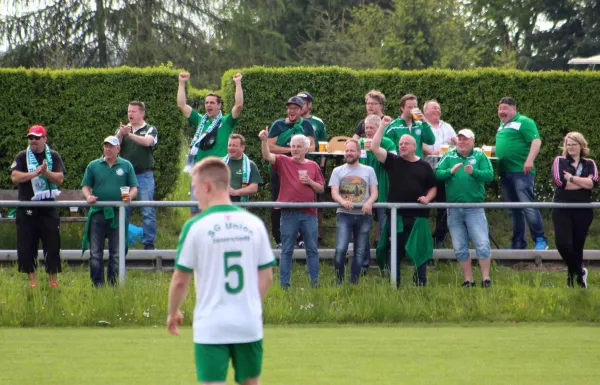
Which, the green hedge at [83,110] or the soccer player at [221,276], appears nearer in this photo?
the soccer player at [221,276]

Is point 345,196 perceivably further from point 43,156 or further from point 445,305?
point 43,156

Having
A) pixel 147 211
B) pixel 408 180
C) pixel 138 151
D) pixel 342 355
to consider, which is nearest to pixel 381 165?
pixel 408 180

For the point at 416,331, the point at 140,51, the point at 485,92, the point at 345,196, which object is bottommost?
the point at 416,331

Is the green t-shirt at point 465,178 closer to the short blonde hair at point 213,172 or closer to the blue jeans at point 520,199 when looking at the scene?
the blue jeans at point 520,199

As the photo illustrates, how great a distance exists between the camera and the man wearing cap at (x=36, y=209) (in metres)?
14.3

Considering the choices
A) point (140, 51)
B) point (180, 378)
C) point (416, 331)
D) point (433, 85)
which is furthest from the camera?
point (140, 51)

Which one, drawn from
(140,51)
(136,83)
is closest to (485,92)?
(136,83)

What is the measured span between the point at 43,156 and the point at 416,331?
5370mm

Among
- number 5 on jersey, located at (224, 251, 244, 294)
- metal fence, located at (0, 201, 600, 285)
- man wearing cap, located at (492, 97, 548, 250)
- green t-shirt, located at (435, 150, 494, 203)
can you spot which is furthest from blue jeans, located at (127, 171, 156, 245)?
number 5 on jersey, located at (224, 251, 244, 294)

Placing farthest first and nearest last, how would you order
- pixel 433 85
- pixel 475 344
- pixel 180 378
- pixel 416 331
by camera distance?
pixel 433 85, pixel 416 331, pixel 475 344, pixel 180 378

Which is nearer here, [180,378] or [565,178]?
[180,378]

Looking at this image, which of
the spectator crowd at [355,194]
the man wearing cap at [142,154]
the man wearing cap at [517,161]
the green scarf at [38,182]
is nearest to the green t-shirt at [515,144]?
the man wearing cap at [517,161]

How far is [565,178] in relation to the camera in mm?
14398

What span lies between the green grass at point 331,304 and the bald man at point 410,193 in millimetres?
453
